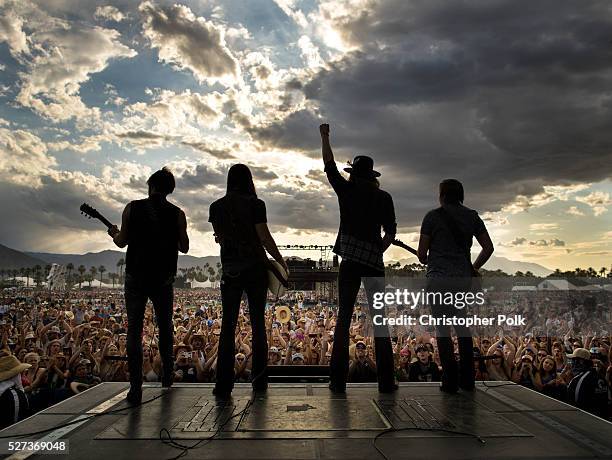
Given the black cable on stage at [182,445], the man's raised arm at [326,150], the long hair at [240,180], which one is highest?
the man's raised arm at [326,150]

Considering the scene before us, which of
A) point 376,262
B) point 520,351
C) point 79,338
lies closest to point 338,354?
point 376,262

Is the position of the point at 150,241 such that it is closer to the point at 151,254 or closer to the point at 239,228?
the point at 151,254

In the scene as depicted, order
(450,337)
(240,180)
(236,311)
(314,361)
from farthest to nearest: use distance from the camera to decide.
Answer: (314,361)
(450,337)
(240,180)
(236,311)

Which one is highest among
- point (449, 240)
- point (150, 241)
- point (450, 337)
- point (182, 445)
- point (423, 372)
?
point (449, 240)

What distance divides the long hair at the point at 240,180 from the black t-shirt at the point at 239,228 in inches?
2.5

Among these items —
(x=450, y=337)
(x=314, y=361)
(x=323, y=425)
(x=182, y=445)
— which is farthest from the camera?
(x=314, y=361)

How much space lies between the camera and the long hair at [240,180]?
13.8 ft

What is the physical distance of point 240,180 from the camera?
421 cm

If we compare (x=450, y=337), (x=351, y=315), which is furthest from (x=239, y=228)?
(x=450, y=337)

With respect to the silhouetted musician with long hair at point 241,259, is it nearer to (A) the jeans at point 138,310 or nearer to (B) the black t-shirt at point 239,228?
(B) the black t-shirt at point 239,228

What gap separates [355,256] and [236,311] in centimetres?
112

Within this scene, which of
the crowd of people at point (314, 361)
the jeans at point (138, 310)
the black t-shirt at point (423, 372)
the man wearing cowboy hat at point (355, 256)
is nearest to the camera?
the jeans at point (138, 310)

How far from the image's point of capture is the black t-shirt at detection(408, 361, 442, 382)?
661cm

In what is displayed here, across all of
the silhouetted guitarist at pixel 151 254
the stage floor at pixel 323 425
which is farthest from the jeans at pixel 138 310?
the stage floor at pixel 323 425
